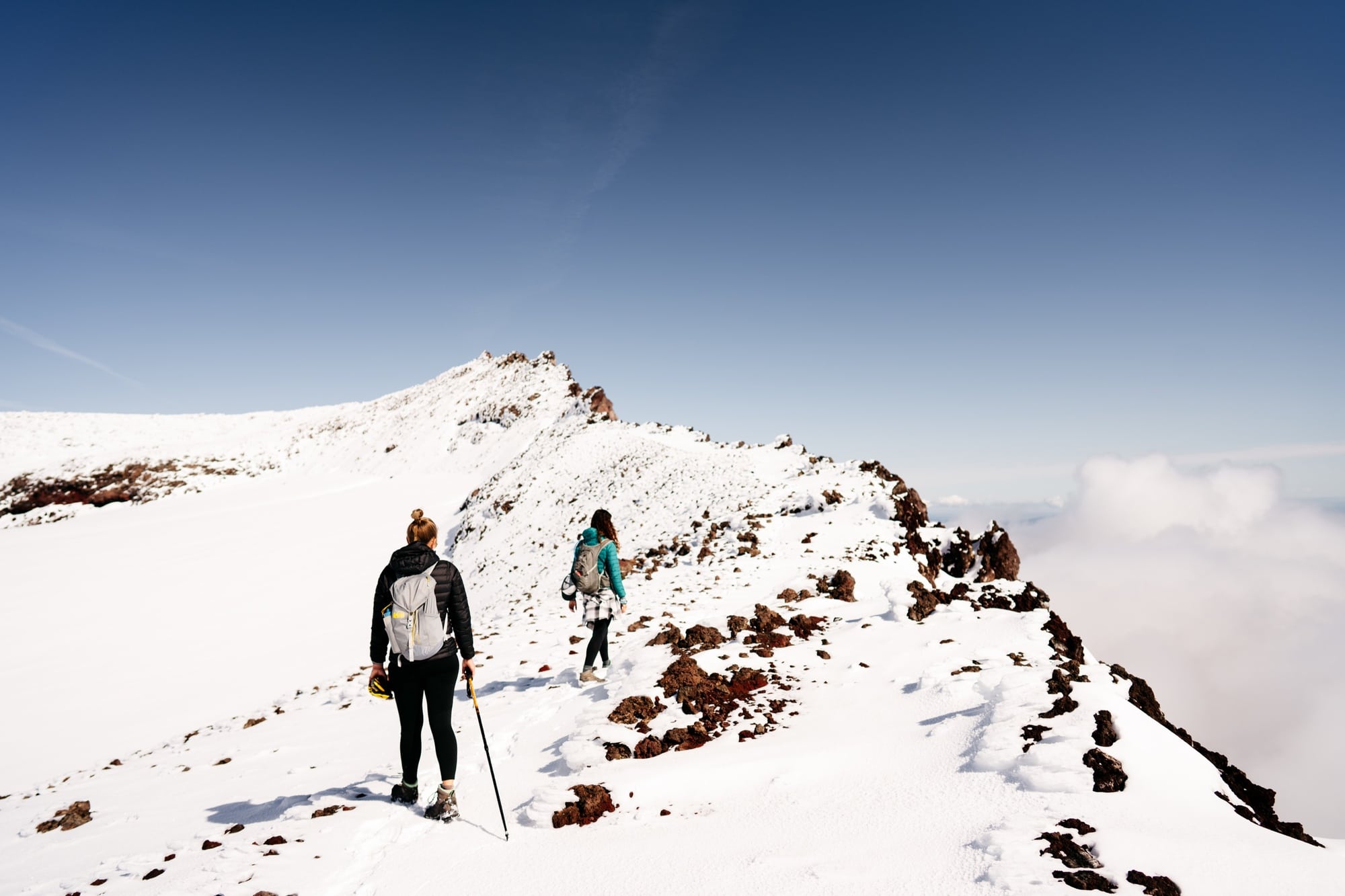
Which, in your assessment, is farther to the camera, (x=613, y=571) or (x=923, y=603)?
(x=923, y=603)

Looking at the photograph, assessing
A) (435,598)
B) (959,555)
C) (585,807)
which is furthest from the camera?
(959,555)

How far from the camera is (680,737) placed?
7.07m

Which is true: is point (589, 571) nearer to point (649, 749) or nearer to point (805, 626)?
point (649, 749)

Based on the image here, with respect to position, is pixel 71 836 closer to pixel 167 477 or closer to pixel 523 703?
pixel 523 703

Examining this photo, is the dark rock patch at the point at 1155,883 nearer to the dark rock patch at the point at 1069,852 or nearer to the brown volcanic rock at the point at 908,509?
the dark rock patch at the point at 1069,852

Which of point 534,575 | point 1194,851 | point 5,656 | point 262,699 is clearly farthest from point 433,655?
point 5,656

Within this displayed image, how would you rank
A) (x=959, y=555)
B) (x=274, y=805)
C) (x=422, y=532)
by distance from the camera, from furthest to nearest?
(x=959, y=555)
(x=274, y=805)
(x=422, y=532)

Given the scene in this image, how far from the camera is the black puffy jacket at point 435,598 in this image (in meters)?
5.95

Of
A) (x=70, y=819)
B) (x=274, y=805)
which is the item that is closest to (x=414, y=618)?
(x=274, y=805)

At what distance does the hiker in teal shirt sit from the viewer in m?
10.1

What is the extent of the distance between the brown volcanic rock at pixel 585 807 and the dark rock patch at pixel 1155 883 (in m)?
4.01

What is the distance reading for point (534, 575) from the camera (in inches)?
1001

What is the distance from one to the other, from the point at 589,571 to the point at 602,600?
1.76ft

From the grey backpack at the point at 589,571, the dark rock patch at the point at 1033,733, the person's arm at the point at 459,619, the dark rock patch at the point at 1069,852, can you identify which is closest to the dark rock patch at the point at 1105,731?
the dark rock patch at the point at 1033,733
